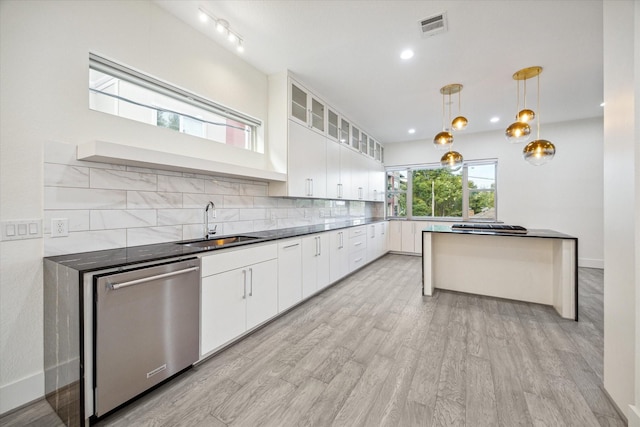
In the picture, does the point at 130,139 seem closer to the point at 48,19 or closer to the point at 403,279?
the point at 48,19

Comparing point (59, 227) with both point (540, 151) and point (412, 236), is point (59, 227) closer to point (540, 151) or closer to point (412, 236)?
point (540, 151)

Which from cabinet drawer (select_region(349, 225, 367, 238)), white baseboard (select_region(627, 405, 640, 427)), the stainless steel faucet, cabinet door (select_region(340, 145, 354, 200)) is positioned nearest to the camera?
white baseboard (select_region(627, 405, 640, 427))

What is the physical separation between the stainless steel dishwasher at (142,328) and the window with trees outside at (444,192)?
579cm

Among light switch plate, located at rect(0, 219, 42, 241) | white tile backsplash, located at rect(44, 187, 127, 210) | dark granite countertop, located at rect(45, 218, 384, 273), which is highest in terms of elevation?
white tile backsplash, located at rect(44, 187, 127, 210)

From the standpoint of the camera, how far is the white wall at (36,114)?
149 cm

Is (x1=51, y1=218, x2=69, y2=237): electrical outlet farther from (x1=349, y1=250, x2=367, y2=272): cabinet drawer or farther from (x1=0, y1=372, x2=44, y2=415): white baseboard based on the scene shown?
(x1=349, y1=250, x2=367, y2=272): cabinet drawer

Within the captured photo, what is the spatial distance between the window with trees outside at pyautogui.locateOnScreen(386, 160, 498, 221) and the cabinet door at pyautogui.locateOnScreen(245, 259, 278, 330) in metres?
4.93

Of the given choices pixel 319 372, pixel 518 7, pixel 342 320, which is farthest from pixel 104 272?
pixel 518 7

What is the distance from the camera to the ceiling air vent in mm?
2244

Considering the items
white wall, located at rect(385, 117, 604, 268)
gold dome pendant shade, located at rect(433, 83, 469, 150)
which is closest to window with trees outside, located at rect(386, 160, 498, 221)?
white wall, located at rect(385, 117, 604, 268)

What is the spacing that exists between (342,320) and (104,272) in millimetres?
2072

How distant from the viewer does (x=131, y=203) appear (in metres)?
2.01

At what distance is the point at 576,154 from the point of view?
4.86 meters

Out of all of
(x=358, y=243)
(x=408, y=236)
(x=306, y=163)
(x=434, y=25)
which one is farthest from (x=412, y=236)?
(x=434, y=25)
